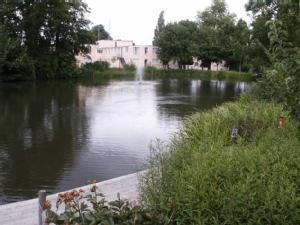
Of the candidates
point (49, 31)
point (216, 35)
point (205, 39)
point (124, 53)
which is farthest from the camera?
point (124, 53)

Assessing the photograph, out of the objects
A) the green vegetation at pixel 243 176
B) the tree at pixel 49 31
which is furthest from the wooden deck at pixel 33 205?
the tree at pixel 49 31

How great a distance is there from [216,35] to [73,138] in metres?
56.7

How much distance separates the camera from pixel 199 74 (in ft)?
209

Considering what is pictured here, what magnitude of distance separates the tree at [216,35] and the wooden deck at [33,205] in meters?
59.9

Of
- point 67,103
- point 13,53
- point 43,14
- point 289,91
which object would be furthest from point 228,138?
point 43,14

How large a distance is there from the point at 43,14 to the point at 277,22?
42339 mm

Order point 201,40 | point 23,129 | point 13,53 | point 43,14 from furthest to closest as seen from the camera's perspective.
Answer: point 201,40 → point 43,14 → point 13,53 → point 23,129

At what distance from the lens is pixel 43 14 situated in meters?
45.1

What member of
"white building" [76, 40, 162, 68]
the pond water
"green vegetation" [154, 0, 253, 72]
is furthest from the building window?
the pond water

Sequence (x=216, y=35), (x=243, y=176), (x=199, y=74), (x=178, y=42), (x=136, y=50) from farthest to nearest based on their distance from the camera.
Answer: (x=136, y=50)
(x=178, y=42)
(x=216, y=35)
(x=199, y=74)
(x=243, y=176)

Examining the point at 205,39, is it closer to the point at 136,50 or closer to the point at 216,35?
the point at 216,35

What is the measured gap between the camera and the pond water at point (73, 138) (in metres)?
9.62

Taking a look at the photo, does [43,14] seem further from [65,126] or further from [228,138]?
[228,138]

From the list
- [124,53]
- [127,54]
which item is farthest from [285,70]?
[124,53]
